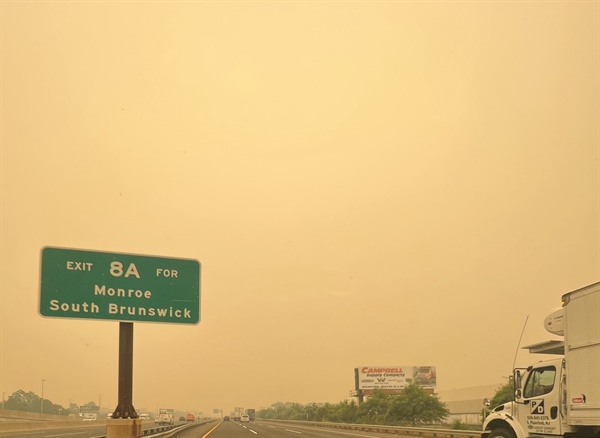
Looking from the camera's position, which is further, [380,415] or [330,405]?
[330,405]

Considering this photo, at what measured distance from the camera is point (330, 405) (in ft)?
391

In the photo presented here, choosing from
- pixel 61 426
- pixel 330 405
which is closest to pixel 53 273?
pixel 61 426

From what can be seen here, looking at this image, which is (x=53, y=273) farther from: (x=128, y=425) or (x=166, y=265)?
(x=128, y=425)

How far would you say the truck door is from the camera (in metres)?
15.7

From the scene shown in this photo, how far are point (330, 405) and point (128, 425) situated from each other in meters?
107

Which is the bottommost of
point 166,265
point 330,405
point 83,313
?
point 330,405

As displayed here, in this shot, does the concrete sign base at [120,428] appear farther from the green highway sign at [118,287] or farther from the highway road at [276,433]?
the highway road at [276,433]

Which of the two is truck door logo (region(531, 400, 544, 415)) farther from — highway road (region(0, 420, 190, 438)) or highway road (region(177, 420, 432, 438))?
highway road (region(177, 420, 432, 438))

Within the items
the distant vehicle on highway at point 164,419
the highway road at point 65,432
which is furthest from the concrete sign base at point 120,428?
the distant vehicle on highway at point 164,419

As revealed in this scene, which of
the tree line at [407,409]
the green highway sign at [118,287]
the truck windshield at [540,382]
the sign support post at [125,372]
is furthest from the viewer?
the tree line at [407,409]

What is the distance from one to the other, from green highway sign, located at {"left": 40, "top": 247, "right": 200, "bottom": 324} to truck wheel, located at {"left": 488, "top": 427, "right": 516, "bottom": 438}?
8.23 metres

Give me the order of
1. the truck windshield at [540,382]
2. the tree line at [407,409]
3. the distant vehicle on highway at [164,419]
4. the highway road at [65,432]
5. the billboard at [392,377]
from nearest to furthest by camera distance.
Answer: the truck windshield at [540,382] → the highway road at [65,432] → the distant vehicle on highway at [164,419] → the tree line at [407,409] → the billboard at [392,377]

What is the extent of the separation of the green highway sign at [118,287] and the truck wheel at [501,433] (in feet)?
27.0

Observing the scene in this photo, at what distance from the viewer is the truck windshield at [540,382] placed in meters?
16.1
